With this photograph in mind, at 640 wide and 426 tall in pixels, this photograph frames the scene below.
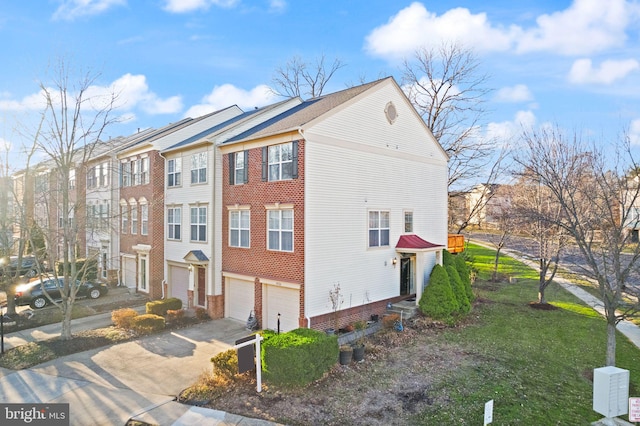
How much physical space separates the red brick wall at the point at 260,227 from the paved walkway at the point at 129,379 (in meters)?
2.81

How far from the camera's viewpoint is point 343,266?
620 inches

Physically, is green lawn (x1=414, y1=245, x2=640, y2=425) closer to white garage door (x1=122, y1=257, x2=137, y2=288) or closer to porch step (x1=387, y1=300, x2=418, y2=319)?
porch step (x1=387, y1=300, x2=418, y2=319)

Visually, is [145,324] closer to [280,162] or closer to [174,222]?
[174,222]

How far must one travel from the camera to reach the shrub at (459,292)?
17750 mm

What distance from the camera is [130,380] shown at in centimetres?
1138

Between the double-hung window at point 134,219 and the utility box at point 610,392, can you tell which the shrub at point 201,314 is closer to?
the double-hung window at point 134,219

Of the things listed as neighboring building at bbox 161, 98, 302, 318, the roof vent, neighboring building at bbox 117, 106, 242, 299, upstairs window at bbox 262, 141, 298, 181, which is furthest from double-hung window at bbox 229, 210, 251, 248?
the roof vent

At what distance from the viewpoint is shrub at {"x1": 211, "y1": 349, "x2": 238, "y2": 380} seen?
10695mm

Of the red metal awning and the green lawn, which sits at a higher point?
the red metal awning

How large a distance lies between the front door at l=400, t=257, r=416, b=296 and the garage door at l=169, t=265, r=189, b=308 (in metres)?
11.1

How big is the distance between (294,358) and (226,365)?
2063 millimetres

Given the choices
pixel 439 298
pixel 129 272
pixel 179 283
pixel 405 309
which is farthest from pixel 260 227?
pixel 129 272

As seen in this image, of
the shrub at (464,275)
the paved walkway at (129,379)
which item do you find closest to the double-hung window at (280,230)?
the paved walkway at (129,379)

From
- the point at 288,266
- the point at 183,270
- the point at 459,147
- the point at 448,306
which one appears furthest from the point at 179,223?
the point at 459,147
